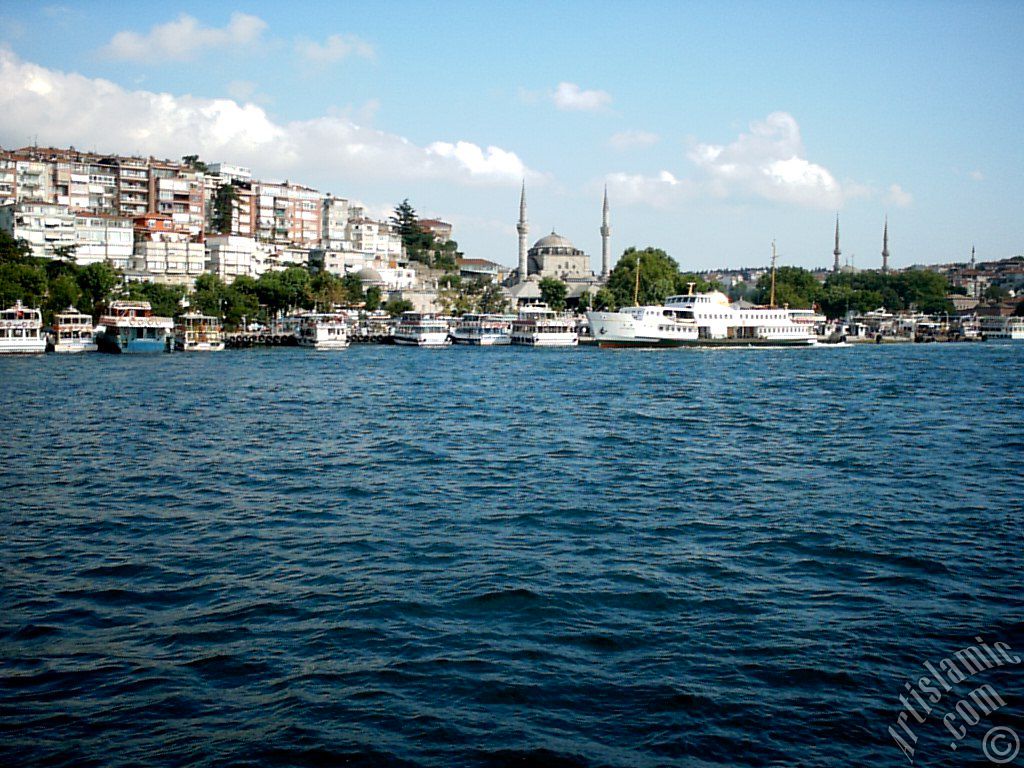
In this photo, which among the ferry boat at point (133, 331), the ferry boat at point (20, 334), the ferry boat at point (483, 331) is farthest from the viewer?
the ferry boat at point (483, 331)

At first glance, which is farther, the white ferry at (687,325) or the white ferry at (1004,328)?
the white ferry at (1004,328)

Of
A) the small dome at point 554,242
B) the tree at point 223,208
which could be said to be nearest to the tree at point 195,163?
the tree at point 223,208

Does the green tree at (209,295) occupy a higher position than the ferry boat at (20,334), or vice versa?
the green tree at (209,295)

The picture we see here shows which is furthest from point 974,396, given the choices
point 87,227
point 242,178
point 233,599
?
point 242,178

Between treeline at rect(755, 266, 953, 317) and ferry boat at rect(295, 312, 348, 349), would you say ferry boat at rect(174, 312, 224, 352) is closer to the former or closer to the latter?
ferry boat at rect(295, 312, 348, 349)

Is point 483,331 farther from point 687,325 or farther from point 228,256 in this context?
point 228,256

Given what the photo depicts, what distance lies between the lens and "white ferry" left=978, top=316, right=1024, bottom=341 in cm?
11369

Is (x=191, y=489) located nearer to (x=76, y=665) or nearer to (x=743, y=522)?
(x=76, y=665)

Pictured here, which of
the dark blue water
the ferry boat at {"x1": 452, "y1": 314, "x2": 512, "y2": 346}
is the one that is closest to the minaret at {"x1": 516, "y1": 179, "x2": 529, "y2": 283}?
the ferry boat at {"x1": 452, "y1": 314, "x2": 512, "y2": 346}

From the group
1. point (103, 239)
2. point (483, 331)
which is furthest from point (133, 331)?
point (483, 331)

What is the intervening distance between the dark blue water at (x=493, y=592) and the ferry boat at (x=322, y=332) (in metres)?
47.3

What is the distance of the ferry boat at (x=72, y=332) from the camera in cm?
5538

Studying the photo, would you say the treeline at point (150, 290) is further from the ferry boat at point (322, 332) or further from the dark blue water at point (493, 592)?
the dark blue water at point (493, 592)

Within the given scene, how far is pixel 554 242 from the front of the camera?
139m
